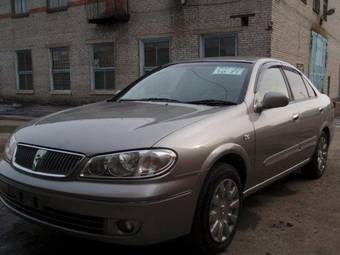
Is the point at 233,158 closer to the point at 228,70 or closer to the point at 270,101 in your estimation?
the point at 270,101

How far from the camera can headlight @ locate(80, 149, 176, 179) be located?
2.74 metres

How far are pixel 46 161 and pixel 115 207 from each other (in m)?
0.67

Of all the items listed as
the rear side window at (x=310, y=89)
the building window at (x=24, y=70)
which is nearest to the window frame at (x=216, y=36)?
the rear side window at (x=310, y=89)

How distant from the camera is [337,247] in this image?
3490 mm

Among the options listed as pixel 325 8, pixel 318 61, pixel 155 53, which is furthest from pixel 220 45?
pixel 325 8

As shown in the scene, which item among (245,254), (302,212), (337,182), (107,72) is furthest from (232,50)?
(245,254)

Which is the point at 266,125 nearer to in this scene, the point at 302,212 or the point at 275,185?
the point at 302,212

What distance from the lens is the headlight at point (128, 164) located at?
9.00 ft

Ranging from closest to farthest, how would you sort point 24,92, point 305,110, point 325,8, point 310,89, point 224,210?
point 224,210
point 305,110
point 310,89
point 24,92
point 325,8

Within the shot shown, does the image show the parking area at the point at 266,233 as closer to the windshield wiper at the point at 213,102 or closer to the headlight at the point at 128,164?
the headlight at the point at 128,164

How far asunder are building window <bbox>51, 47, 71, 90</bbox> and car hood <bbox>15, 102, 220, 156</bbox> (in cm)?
1483

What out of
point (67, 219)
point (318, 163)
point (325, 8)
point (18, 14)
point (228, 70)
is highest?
point (325, 8)

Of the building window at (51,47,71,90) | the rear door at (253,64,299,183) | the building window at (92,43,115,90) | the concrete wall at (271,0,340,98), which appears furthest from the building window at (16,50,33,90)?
the rear door at (253,64,299,183)

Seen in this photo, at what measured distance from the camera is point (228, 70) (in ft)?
13.8
